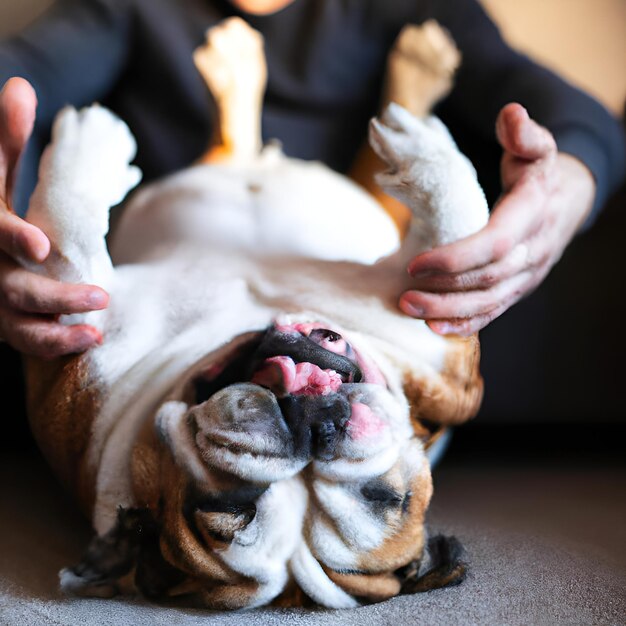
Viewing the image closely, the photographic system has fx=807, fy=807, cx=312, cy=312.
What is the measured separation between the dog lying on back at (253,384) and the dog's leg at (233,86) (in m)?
0.21

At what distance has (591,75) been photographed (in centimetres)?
143

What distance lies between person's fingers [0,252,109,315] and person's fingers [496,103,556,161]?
0.46m

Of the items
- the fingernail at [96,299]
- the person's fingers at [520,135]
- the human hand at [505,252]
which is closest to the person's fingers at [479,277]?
the human hand at [505,252]

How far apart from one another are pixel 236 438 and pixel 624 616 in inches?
15.2

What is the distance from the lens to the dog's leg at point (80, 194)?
811 mm

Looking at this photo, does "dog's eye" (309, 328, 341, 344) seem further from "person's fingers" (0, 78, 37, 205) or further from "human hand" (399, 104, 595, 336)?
"person's fingers" (0, 78, 37, 205)

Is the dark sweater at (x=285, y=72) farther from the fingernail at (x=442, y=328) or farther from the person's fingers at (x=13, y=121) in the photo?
the fingernail at (x=442, y=328)

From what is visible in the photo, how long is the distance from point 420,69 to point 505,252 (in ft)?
1.83

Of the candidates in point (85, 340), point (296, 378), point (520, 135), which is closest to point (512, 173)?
point (520, 135)

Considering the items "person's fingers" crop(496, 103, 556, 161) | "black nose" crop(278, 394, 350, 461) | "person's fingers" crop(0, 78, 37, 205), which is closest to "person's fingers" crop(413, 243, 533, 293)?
"person's fingers" crop(496, 103, 556, 161)

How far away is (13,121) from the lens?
90cm

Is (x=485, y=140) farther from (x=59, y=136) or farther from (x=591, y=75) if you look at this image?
(x=59, y=136)

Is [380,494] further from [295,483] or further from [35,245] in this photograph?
[35,245]

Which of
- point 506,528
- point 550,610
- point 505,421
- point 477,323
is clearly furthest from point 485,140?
point 550,610
